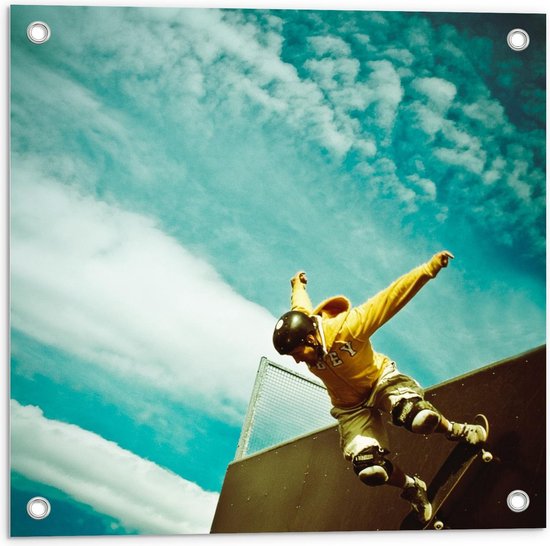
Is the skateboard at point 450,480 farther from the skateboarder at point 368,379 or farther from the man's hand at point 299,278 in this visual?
the man's hand at point 299,278

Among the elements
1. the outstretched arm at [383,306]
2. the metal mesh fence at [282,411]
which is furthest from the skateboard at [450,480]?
the metal mesh fence at [282,411]

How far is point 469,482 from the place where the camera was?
7.15ft

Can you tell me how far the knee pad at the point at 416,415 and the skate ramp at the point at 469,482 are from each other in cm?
24

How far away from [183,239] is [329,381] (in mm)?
1001

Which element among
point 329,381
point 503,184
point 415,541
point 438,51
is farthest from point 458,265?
point 415,541

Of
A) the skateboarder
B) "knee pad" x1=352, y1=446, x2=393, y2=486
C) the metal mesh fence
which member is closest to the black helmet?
the skateboarder

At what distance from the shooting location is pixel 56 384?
8.03ft

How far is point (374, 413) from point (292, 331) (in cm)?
56

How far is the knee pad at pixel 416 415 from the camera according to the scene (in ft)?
6.93

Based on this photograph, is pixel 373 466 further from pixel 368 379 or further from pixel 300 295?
pixel 300 295

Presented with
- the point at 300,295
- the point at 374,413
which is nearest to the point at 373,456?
the point at 374,413

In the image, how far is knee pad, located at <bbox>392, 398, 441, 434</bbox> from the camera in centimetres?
211

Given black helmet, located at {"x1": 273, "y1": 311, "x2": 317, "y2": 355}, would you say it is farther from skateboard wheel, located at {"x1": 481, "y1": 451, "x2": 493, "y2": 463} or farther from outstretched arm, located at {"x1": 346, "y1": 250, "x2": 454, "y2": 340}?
skateboard wheel, located at {"x1": 481, "y1": 451, "x2": 493, "y2": 463}

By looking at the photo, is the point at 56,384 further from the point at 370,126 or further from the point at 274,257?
the point at 370,126
